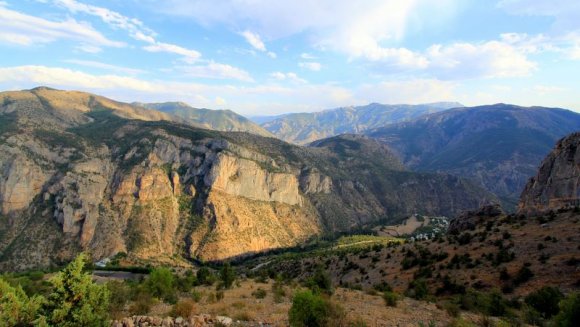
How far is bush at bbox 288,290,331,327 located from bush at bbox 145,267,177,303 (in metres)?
11.7

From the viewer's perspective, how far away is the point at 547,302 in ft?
65.2

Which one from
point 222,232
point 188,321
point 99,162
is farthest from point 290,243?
point 188,321

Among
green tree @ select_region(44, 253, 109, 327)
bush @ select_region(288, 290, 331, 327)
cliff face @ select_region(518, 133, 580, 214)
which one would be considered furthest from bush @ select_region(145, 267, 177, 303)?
cliff face @ select_region(518, 133, 580, 214)

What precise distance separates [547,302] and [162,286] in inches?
1026

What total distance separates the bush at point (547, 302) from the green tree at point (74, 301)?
21.9 meters

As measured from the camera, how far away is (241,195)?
553 feet

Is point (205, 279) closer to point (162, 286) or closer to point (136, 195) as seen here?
point (162, 286)

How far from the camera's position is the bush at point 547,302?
63.6 feet

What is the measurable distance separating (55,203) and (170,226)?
1517 inches

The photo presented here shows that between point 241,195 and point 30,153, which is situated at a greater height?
point 30,153

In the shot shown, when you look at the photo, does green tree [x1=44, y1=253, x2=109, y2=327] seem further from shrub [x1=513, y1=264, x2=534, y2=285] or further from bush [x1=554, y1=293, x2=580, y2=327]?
shrub [x1=513, y1=264, x2=534, y2=285]

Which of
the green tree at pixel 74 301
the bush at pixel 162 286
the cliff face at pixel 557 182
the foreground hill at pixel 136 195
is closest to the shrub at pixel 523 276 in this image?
the bush at pixel 162 286

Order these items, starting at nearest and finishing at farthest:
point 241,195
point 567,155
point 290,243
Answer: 1. point 567,155
2. point 290,243
3. point 241,195

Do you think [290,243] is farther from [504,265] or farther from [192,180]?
[504,265]
